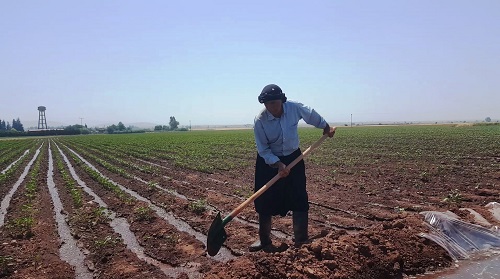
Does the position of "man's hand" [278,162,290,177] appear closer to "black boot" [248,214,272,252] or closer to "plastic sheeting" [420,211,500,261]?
"black boot" [248,214,272,252]

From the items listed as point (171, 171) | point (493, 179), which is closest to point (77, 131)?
point (171, 171)

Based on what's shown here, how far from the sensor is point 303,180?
4.06m

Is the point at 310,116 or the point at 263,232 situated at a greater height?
the point at 310,116

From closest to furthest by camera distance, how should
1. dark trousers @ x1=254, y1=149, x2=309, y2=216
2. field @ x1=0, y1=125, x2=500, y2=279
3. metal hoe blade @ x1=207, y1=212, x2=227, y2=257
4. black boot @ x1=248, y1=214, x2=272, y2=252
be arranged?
field @ x1=0, y1=125, x2=500, y2=279 → metal hoe blade @ x1=207, y1=212, x2=227, y2=257 → dark trousers @ x1=254, y1=149, x2=309, y2=216 → black boot @ x1=248, y1=214, x2=272, y2=252

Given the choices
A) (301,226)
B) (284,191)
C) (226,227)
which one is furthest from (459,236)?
(226,227)

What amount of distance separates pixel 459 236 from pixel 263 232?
6.90 feet

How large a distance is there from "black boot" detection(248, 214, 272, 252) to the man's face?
1.17m

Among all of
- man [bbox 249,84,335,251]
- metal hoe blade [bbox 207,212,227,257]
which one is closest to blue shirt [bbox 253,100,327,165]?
man [bbox 249,84,335,251]

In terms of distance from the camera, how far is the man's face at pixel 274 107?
3.77 m

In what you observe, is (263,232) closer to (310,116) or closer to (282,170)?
(282,170)

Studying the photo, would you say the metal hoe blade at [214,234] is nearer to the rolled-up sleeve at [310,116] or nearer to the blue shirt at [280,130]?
the blue shirt at [280,130]

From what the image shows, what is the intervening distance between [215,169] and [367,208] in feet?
23.8

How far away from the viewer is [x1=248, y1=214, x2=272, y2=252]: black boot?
4.21 meters

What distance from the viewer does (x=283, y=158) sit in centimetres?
408
